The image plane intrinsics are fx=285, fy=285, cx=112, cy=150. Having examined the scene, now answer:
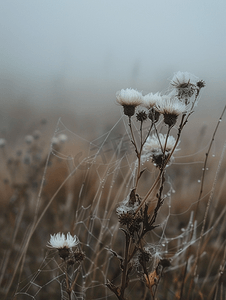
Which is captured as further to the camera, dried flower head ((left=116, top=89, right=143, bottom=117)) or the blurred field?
the blurred field

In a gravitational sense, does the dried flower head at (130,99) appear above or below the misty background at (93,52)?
below

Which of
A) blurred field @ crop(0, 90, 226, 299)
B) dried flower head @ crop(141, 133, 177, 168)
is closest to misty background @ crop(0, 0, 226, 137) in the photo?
blurred field @ crop(0, 90, 226, 299)

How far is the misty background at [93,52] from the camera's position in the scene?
947 millimetres

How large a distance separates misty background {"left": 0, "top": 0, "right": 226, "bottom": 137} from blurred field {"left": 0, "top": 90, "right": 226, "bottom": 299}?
0.04 ft

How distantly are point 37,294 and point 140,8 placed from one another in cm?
102

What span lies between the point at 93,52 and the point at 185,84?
576 millimetres

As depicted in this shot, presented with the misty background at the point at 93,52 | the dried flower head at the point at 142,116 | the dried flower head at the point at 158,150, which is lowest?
the dried flower head at the point at 158,150

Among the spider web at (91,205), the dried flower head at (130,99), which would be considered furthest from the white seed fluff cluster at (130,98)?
the spider web at (91,205)

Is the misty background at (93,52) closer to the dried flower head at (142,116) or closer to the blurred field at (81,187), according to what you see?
the blurred field at (81,187)

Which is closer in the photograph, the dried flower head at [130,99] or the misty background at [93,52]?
the dried flower head at [130,99]

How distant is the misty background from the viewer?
947 millimetres

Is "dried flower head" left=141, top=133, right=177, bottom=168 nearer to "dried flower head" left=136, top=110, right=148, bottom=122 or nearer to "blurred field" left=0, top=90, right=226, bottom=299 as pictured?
"dried flower head" left=136, top=110, right=148, bottom=122

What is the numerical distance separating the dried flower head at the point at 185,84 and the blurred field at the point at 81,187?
0.44m

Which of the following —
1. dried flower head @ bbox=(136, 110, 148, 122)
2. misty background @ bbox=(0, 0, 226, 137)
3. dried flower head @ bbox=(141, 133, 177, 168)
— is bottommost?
dried flower head @ bbox=(141, 133, 177, 168)
